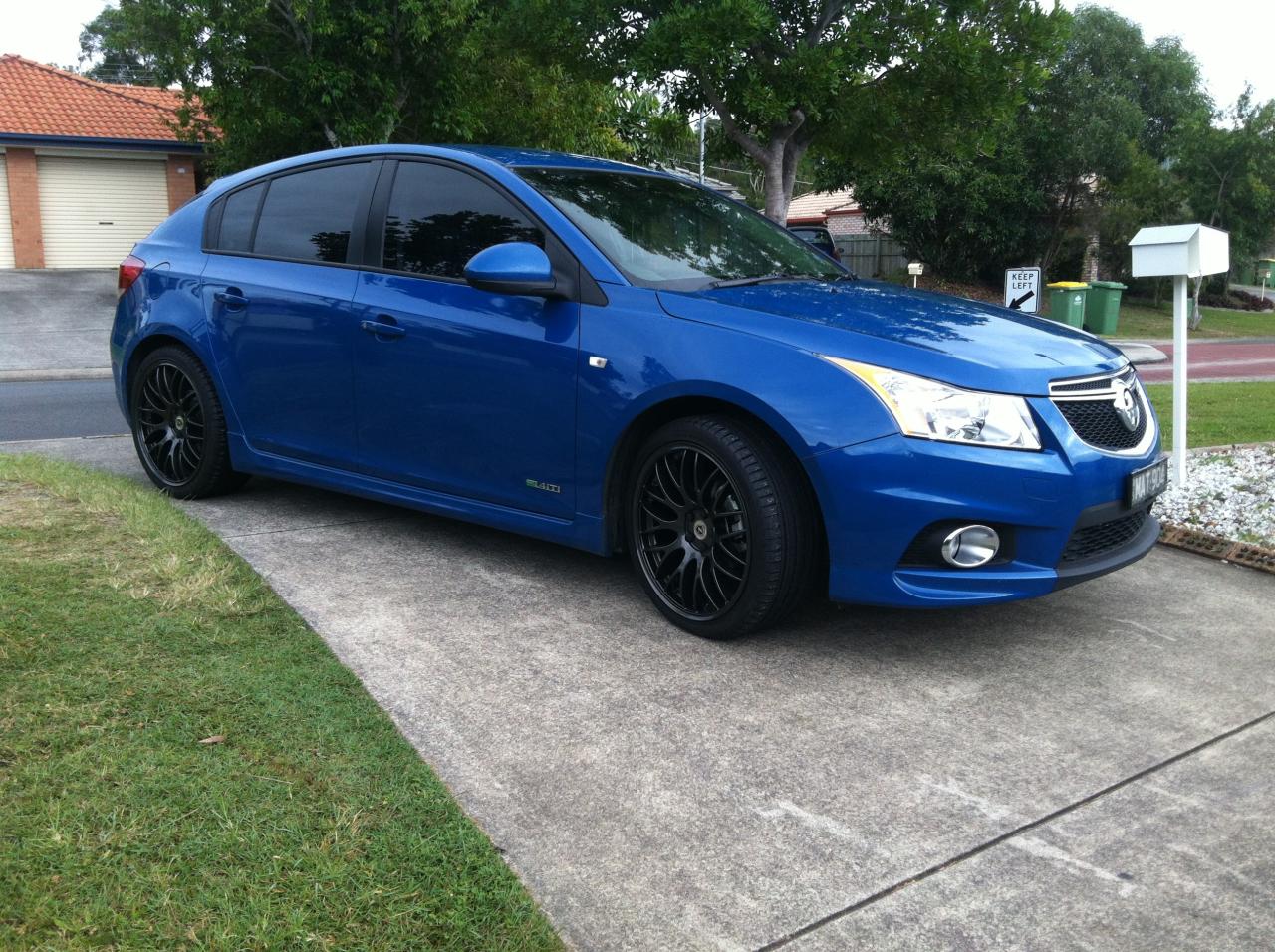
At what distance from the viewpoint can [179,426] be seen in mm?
5789

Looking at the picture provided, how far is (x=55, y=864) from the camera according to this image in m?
2.51

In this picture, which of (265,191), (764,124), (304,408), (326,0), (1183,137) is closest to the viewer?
(304,408)

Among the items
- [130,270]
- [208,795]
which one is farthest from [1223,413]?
[208,795]

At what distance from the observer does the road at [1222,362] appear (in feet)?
56.7

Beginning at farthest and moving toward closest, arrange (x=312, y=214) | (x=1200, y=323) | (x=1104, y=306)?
(x=1200, y=323) < (x=1104, y=306) < (x=312, y=214)

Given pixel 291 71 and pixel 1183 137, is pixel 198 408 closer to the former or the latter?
pixel 291 71

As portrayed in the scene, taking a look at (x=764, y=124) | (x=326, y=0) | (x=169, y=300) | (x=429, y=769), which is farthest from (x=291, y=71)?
(x=429, y=769)

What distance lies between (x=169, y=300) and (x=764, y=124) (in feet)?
29.7

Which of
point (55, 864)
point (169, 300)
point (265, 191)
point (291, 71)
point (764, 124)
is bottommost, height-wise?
Result: point (55, 864)

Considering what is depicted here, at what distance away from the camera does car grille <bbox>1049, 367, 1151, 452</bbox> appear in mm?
3893

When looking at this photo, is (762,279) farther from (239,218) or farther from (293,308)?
(239,218)

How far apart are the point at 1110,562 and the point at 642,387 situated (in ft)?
5.46

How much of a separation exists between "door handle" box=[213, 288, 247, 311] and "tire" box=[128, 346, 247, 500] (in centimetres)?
36

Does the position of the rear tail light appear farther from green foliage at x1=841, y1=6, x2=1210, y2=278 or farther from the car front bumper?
green foliage at x1=841, y1=6, x2=1210, y2=278
